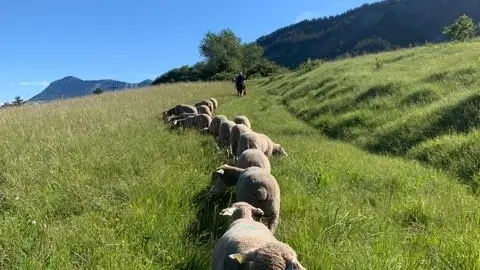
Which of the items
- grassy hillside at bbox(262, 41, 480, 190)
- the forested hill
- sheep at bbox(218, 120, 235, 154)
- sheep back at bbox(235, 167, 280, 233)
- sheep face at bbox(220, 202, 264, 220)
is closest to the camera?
sheep face at bbox(220, 202, 264, 220)

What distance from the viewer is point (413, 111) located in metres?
11.5

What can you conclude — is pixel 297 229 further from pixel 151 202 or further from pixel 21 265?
pixel 21 265

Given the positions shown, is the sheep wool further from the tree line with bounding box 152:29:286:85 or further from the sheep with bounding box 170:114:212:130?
the tree line with bounding box 152:29:286:85

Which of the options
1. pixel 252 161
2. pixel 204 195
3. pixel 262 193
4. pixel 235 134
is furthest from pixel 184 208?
pixel 235 134

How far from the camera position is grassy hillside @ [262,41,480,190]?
26.8 feet

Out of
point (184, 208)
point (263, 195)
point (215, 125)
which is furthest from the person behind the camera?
point (215, 125)

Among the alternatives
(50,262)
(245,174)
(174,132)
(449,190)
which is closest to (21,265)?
(50,262)

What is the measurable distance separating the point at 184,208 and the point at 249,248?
2.05 meters

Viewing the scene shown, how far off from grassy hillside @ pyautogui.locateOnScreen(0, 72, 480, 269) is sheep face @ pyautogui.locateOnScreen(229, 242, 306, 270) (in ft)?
3.41

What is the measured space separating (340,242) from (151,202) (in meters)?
2.13

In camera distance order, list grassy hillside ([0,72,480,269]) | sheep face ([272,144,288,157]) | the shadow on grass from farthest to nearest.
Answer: the shadow on grass → sheep face ([272,144,288,157]) → grassy hillside ([0,72,480,269])

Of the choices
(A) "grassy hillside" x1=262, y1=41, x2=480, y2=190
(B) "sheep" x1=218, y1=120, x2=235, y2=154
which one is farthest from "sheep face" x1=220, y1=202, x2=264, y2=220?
(B) "sheep" x1=218, y1=120, x2=235, y2=154

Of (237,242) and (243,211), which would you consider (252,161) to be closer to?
(243,211)

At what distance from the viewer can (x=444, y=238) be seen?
14.3ft
